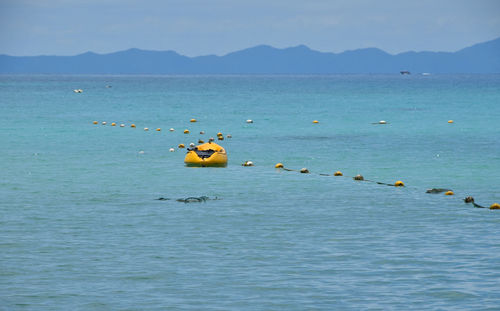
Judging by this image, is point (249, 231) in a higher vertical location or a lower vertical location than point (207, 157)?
lower

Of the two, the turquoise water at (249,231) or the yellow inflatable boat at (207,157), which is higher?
the yellow inflatable boat at (207,157)

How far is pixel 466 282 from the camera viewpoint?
2123 centimetres

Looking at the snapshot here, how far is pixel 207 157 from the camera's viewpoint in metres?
45.2

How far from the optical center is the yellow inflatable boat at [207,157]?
45.1m

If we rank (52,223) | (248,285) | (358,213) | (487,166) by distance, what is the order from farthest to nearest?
1. (487,166)
2. (358,213)
3. (52,223)
4. (248,285)

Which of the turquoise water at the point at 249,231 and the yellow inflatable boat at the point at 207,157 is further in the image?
the yellow inflatable boat at the point at 207,157

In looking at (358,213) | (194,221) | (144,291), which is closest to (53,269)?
(144,291)

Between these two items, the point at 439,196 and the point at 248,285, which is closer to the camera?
the point at 248,285

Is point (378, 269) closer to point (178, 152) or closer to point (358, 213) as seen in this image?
point (358, 213)

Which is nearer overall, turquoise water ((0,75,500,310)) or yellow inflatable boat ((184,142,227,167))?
turquoise water ((0,75,500,310))

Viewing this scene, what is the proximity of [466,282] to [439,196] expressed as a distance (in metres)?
14.2

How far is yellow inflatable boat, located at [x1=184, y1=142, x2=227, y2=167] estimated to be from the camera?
4512cm

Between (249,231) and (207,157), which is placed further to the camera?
(207,157)

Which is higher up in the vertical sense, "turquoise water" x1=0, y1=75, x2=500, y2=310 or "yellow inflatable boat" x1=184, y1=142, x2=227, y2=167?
"yellow inflatable boat" x1=184, y1=142, x2=227, y2=167
